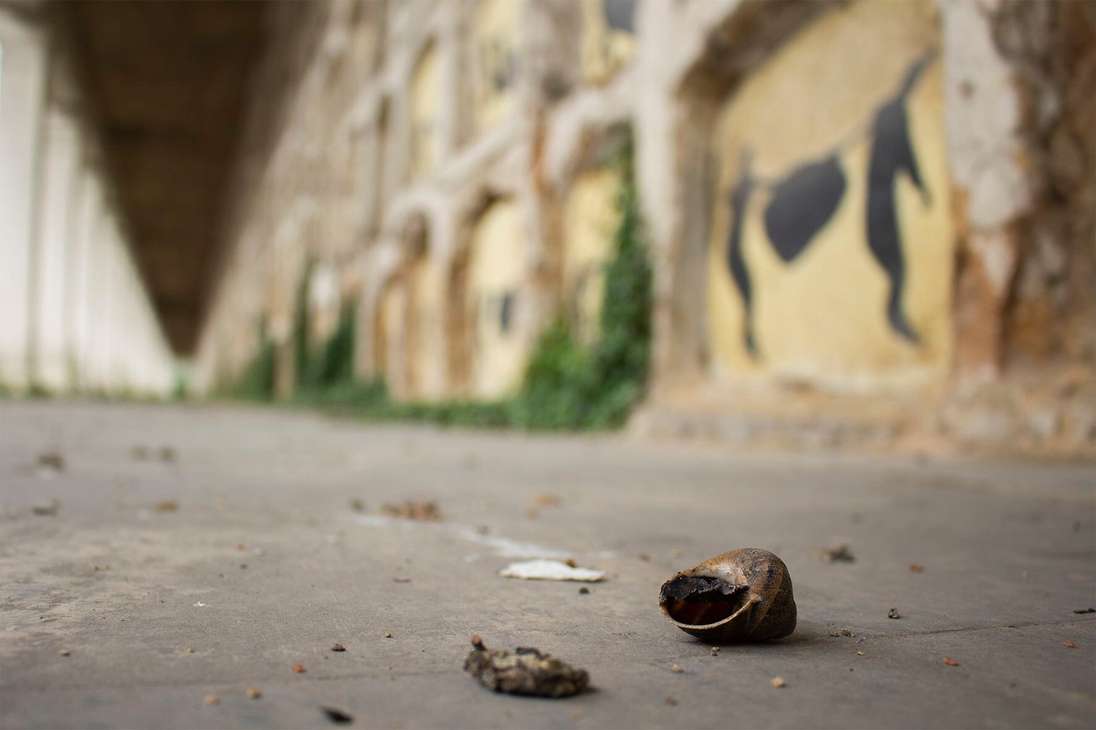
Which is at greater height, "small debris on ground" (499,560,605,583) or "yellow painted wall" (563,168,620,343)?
"yellow painted wall" (563,168,620,343)

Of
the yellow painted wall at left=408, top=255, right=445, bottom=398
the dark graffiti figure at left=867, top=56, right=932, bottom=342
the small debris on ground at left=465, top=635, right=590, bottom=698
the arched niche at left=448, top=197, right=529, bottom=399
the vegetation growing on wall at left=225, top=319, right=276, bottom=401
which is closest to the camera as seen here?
the small debris on ground at left=465, top=635, right=590, bottom=698

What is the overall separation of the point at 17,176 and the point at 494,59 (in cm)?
1179

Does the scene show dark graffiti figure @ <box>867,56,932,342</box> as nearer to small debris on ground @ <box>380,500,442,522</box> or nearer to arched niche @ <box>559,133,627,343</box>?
arched niche @ <box>559,133,627,343</box>

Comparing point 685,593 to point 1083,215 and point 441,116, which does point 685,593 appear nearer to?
point 1083,215

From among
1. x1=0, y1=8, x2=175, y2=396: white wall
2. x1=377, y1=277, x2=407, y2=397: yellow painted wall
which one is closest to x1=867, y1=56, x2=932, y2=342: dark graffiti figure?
x1=377, y1=277, x2=407, y2=397: yellow painted wall

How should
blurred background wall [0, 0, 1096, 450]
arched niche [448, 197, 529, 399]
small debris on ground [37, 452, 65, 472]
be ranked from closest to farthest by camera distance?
small debris on ground [37, 452, 65, 472] < blurred background wall [0, 0, 1096, 450] < arched niche [448, 197, 529, 399]

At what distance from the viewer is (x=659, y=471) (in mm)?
4086

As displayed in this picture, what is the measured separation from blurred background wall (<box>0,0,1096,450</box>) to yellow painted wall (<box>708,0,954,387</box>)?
0.8 inches

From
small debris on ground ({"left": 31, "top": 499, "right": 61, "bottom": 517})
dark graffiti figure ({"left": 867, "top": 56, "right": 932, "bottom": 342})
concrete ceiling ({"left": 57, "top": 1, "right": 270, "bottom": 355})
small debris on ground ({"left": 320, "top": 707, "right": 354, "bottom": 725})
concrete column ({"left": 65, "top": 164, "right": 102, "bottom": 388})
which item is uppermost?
concrete ceiling ({"left": 57, "top": 1, "right": 270, "bottom": 355})

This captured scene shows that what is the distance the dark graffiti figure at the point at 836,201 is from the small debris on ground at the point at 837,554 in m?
3.69

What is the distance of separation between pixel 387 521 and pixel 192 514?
56cm

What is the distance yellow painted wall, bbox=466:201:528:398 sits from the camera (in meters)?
10.3

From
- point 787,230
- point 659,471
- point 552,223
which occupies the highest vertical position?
point 552,223

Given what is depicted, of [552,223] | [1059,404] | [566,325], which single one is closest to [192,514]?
[1059,404]
